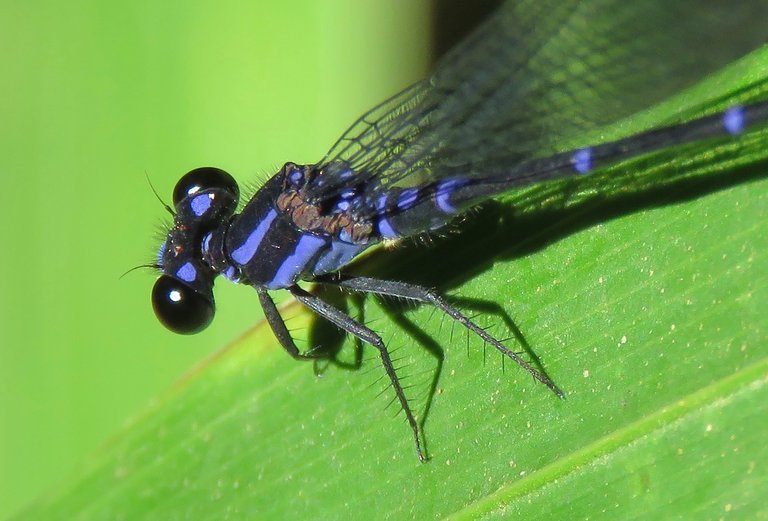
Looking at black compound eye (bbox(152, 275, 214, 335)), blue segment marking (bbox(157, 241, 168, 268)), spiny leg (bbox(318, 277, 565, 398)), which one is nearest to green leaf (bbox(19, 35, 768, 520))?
spiny leg (bbox(318, 277, 565, 398))

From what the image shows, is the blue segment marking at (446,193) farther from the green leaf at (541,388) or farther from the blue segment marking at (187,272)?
the blue segment marking at (187,272)

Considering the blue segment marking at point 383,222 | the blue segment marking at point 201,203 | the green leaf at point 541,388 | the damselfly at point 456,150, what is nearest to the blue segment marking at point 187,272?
the damselfly at point 456,150

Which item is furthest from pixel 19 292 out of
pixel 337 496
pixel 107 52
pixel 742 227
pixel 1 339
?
pixel 742 227

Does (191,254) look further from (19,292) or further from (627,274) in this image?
(627,274)

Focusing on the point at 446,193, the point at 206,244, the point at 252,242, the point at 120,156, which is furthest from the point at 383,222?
the point at 120,156

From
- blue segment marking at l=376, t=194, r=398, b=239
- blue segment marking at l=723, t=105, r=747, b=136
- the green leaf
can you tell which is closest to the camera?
the green leaf

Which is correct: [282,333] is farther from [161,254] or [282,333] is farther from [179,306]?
[161,254]

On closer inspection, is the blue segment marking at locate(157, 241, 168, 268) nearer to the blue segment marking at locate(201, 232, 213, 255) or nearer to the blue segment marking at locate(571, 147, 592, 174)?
the blue segment marking at locate(201, 232, 213, 255)
